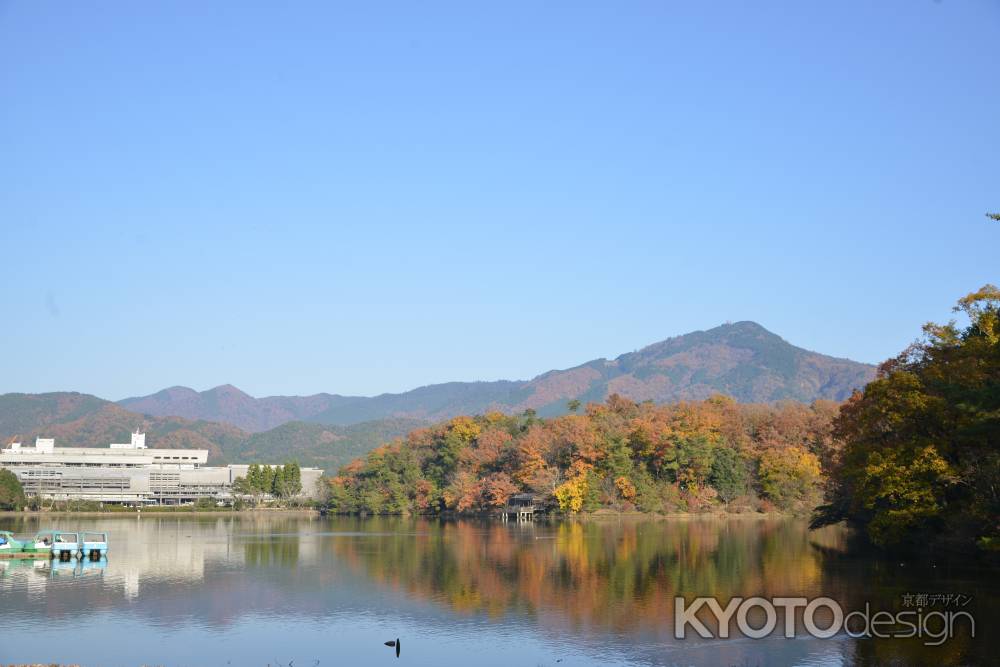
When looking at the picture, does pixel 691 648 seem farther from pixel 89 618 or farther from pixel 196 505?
pixel 196 505

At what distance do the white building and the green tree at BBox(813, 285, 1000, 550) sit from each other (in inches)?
3150

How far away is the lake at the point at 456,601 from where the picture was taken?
21156 mm

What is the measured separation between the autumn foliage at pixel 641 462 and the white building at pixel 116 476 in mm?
29535

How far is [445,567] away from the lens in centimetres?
3803

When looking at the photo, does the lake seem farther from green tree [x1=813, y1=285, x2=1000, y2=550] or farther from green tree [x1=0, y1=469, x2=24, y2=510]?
green tree [x1=0, y1=469, x2=24, y2=510]

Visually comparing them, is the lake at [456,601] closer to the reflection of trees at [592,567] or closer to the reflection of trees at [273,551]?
the reflection of trees at [592,567]

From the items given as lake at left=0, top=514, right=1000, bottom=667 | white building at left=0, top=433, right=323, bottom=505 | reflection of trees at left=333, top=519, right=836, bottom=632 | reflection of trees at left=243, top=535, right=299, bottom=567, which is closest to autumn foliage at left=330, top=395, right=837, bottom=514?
reflection of trees at left=333, top=519, right=836, bottom=632

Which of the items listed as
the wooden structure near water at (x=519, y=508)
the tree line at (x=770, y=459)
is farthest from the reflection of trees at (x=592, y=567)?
the wooden structure near water at (x=519, y=508)

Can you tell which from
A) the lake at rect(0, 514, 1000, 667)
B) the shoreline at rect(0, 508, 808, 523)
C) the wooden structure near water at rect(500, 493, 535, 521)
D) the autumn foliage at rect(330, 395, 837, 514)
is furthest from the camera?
the wooden structure near water at rect(500, 493, 535, 521)

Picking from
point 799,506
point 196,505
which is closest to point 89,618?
point 799,506

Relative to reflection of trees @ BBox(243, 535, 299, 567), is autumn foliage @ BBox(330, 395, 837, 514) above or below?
above

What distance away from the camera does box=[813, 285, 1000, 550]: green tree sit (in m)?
28.2

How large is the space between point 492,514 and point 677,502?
1656 centimetres

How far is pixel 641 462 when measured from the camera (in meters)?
72.2
